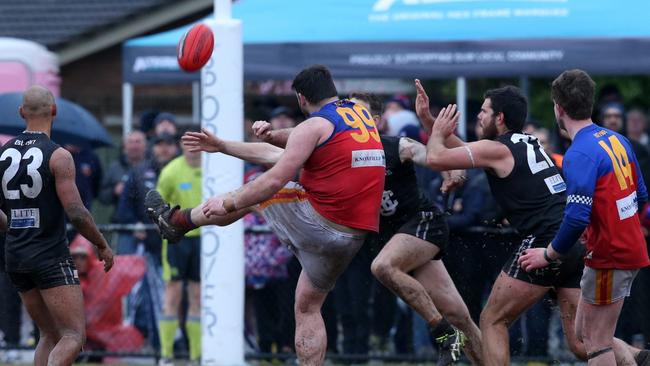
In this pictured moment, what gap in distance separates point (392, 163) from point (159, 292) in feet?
12.4

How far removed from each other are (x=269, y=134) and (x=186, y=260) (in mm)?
3185

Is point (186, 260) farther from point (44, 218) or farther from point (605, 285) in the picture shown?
point (605, 285)

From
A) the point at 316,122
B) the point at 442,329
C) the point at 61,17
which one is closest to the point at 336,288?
the point at 442,329

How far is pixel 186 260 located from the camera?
453 inches

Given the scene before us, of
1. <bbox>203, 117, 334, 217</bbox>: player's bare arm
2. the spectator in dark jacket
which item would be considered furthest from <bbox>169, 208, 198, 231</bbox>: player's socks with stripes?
the spectator in dark jacket

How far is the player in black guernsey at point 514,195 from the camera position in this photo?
27.3 feet

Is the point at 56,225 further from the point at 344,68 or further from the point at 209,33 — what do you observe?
the point at 344,68

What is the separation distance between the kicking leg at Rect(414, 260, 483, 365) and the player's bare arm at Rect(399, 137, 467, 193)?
2.04 ft

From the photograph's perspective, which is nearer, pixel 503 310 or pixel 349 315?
pixel 503 310

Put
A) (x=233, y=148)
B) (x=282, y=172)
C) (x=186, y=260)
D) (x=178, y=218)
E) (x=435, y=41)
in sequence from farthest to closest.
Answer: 1. (x=435, y=41)
2. (x=186, y=260)
3. (x=233, y=148)
4. (x=178, y=218)
5. (x=282, y=172)

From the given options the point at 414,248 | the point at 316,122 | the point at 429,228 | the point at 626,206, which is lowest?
the point at 414,248

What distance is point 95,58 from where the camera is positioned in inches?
733

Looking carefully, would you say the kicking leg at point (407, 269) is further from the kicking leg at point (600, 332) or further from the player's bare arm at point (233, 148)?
the kicking leg at point (600, 332)

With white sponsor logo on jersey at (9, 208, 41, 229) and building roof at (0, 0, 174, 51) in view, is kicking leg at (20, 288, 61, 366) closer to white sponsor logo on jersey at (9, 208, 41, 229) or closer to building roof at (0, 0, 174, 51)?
white sponsor logo on jersey at (9, 208, 41, 229)
